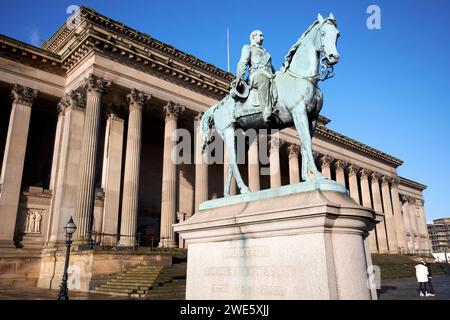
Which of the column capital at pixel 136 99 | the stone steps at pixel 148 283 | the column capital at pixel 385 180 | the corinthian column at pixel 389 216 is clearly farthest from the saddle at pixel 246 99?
the column capital at pixel 385 180

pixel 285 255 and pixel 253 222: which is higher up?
pixel 253 222

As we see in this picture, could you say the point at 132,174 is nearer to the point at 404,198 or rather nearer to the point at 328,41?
the point at 328,41

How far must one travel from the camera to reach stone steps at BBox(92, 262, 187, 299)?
675 inches

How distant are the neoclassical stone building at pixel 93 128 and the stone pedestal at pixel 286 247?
1845cm

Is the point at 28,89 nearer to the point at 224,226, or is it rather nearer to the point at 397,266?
the point at 224,226

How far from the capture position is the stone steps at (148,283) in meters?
17.2

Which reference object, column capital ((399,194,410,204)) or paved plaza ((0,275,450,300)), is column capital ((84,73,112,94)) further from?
column capital ((399,194,410,204))

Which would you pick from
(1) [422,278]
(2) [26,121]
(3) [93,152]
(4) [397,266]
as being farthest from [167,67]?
(4) [397,266]

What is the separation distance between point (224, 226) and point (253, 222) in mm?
691

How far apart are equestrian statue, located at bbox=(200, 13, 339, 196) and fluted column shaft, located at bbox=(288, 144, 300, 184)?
105 feet

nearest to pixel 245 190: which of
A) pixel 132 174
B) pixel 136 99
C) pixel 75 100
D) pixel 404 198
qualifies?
pixel 132 174

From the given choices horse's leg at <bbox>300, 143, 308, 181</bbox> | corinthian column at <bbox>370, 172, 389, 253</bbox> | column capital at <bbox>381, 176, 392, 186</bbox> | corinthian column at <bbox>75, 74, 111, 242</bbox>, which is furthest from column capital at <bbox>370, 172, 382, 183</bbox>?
horse's leg at <bbox>300, 143, 308, 181</bbox>

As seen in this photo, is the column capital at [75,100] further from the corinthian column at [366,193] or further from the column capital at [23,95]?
Result: the corinthian column at [366,193]

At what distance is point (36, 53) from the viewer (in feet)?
88.3
